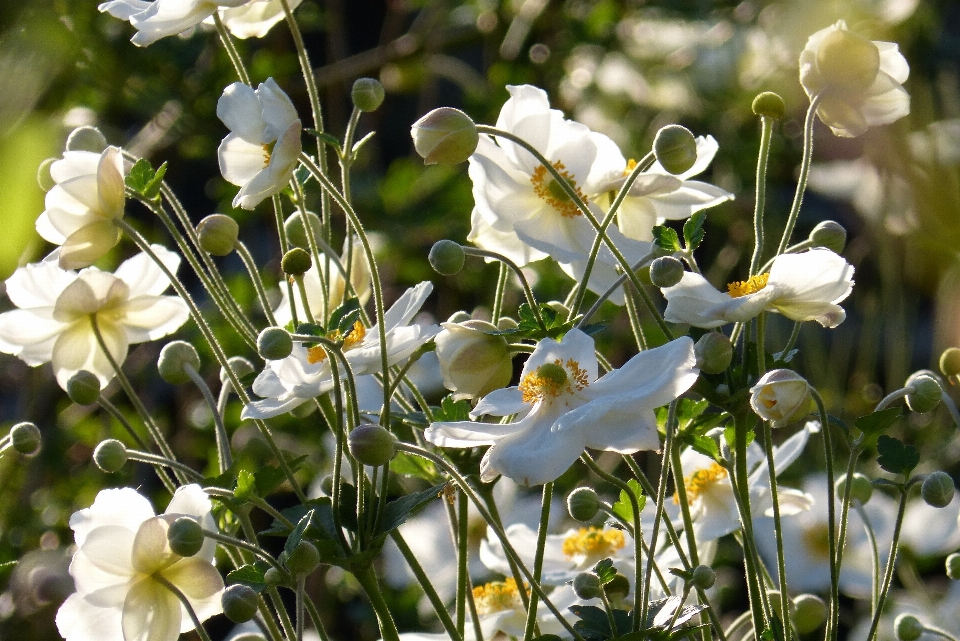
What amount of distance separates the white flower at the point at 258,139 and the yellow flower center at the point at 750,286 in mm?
276

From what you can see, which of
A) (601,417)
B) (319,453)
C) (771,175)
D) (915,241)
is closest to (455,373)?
(601,417)

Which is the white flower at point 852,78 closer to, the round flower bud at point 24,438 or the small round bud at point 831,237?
the small round bud at point 831,237

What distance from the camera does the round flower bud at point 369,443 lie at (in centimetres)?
56

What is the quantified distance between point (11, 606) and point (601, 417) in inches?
41.9

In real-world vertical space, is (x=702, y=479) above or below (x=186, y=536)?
below

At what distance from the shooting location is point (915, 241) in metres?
2.04

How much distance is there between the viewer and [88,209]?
2.25ft

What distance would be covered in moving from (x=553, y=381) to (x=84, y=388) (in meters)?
0.34

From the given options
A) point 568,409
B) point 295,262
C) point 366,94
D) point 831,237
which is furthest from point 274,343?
point 831,237

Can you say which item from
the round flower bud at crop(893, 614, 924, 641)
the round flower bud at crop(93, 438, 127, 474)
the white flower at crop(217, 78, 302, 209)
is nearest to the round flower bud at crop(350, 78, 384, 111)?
the white flower at crop(217, 78, 302, 209)

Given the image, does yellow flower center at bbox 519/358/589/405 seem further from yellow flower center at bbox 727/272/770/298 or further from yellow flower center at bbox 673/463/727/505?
yellow flower center at bbox 673/463/727/505

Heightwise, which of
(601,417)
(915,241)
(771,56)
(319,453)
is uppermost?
(601,417)

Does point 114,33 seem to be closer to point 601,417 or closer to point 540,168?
point 540,168

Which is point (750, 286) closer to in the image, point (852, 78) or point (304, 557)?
point (852, 78)
